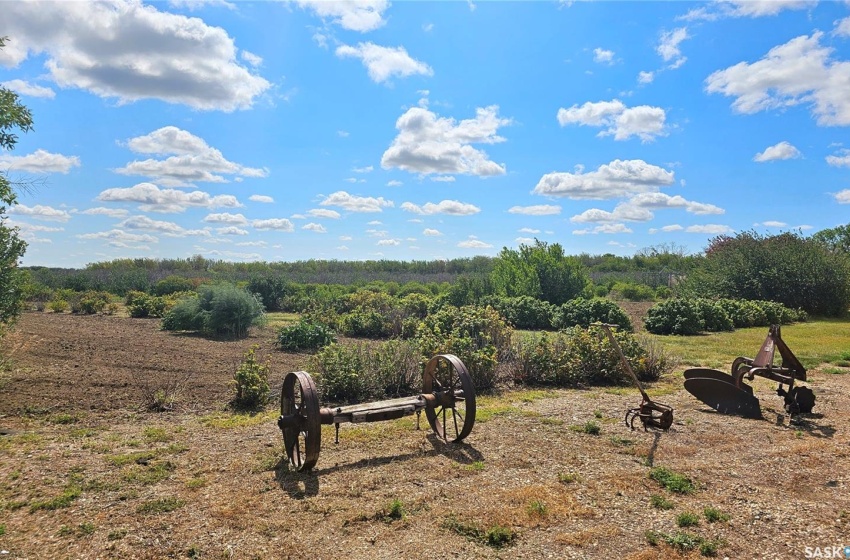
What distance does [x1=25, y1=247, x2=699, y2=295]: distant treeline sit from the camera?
29.3m

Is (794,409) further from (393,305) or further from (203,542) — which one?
(393,305)

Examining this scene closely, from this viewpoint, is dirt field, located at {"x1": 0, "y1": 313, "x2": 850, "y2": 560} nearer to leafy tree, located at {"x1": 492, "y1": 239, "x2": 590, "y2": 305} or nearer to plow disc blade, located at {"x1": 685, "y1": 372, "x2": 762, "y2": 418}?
plow disc blade, located at {"x1": 685, "y1": 372, "x2": 762, "y2": 418}

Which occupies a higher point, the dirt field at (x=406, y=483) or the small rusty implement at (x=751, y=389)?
the small rusty implement at (x=751, y=389)

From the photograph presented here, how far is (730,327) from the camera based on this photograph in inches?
679

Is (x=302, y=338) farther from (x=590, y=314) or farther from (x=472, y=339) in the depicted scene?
(x=590, y=314)

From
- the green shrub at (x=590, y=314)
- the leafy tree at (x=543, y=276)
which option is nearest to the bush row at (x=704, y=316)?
the green shrub at (x=590, y=314)

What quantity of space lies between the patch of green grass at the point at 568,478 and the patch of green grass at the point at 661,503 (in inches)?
27.5

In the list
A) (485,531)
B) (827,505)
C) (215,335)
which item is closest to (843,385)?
(827,505)

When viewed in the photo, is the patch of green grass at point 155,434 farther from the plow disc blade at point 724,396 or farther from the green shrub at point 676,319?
the green shrub at point 676,319

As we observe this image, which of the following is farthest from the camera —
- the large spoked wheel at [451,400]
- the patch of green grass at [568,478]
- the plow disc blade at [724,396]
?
the plow disc blade at [724,396]

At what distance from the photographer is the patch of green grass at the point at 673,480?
4.75 m

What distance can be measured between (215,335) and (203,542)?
12.1 metres

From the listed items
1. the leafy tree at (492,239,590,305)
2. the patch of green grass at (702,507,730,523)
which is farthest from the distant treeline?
the patch of green grass at (702,507,730,523)

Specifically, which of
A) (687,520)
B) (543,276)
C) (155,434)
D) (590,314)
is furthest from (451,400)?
(543,276)
